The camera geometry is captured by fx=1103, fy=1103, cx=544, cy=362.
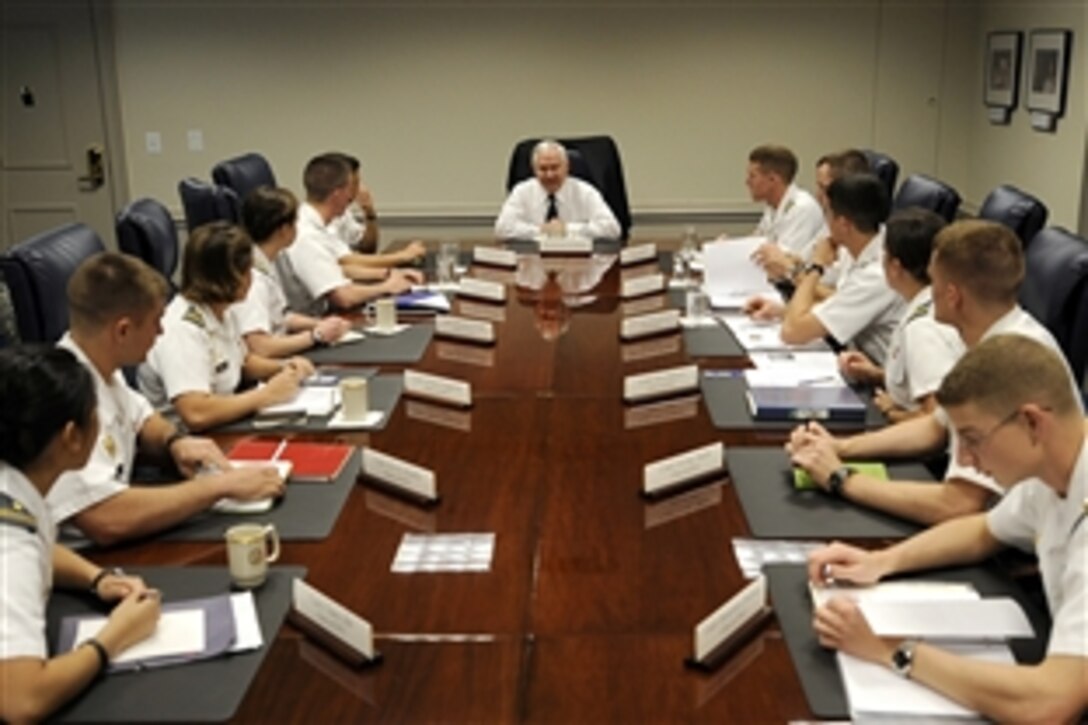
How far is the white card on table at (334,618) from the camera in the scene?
4.86 feet

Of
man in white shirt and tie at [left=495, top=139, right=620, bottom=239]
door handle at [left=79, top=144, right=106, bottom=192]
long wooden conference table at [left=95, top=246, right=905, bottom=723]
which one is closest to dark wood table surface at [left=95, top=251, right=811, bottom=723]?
long wooden conference table at [left=95, top=246, right=905, bottom=723]

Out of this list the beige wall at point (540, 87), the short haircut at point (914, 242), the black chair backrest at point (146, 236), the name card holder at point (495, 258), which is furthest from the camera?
the beige wall at point (540, 87)

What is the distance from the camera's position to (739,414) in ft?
8.00

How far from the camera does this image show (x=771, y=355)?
9.50 ft

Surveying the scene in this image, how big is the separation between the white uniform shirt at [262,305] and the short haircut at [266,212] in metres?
0.06

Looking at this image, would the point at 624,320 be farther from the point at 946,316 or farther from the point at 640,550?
the point at 640,550

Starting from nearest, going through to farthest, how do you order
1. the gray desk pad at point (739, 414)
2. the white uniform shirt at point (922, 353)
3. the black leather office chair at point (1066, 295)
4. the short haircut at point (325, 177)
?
the white uniform shirt at point (922, 353) → the gray desk pad at point (739, 414) → the black leather office chair at point (1066, 295) → the short haircut at point (325, 177)

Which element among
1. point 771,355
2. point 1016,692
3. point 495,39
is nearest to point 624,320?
point 771,355

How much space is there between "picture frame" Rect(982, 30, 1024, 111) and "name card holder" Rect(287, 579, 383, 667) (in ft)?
14.7

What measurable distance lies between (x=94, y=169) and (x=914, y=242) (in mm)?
4696

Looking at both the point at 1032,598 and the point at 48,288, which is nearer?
the point at 1032,598

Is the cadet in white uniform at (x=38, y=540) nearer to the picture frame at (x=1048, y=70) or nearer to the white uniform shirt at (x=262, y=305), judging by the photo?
the white uniform shirt at (x=262, y=305)

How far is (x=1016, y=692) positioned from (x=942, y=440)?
36.5 inches

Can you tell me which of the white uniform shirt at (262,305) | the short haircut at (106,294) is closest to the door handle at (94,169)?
the white uniform shirt at (262,305)
